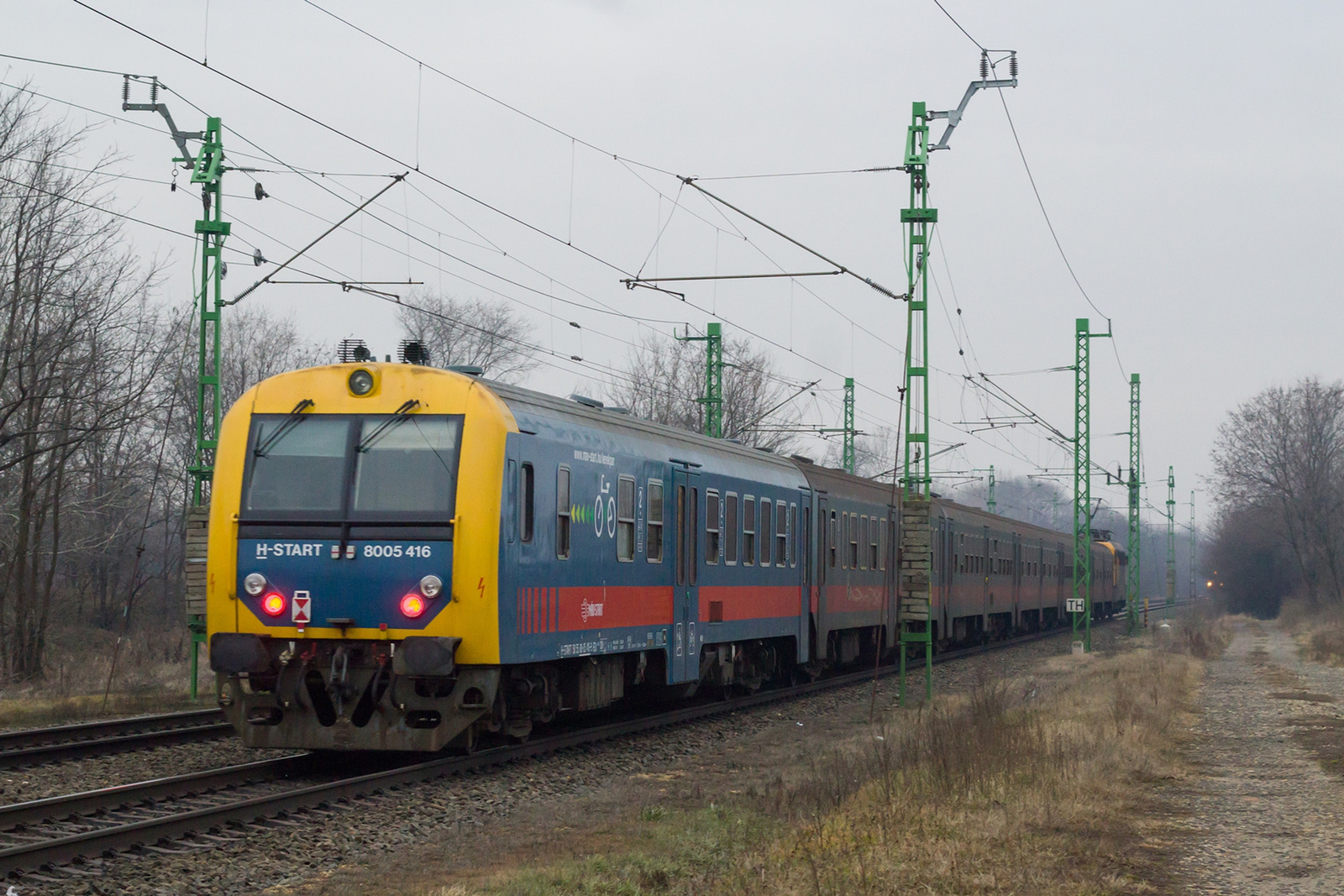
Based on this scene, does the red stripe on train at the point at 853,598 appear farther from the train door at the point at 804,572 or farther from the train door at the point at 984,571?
the train door at the point at 984,571

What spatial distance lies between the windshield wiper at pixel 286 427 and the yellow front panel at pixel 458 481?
6cm

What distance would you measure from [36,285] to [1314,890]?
23.0m

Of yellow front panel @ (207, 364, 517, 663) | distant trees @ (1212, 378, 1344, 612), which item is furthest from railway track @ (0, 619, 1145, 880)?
distant trees @ (1212, 378, 1344, 612)

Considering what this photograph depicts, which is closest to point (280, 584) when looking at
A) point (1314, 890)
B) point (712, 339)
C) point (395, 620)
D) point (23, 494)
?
point (395, 620)

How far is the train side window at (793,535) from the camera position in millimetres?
20953

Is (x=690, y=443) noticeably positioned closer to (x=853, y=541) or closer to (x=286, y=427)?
(x=286, y=427)

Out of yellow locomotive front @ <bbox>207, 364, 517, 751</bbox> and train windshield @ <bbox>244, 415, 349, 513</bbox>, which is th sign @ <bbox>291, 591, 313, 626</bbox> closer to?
yellow locomotive front @ <bbox>207, 364, 517, 751</bbox>

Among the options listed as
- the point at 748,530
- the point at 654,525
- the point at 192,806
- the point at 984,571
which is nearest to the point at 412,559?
the point at 192,806

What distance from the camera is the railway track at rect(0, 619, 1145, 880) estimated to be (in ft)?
27.7

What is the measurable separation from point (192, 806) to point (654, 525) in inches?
264

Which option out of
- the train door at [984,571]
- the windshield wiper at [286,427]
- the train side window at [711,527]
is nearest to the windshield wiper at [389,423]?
the windshield wiper at [286,427]

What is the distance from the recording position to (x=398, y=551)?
1185 cm

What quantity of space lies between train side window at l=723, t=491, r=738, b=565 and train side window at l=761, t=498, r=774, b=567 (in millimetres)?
1152

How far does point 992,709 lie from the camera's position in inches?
636
